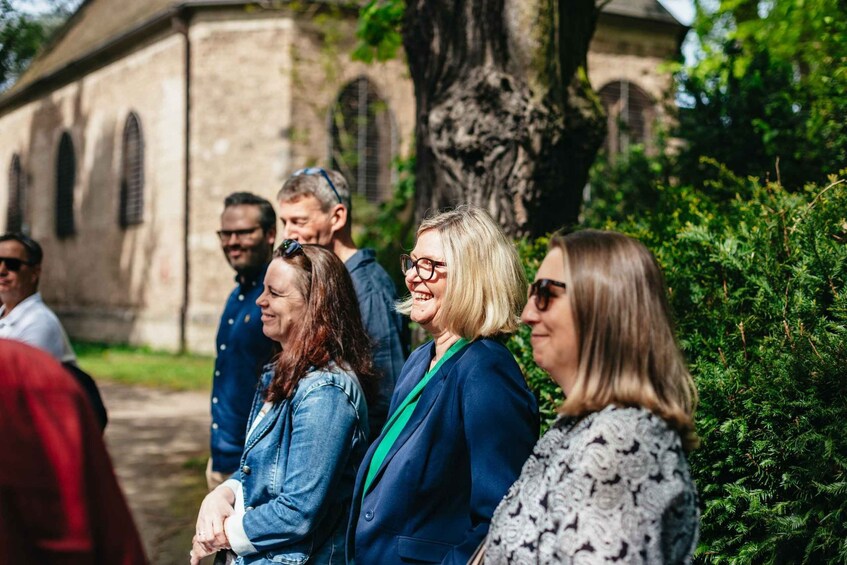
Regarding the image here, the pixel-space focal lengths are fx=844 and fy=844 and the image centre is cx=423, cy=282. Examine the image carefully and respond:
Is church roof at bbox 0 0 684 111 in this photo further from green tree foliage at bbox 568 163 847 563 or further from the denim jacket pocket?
the denim jacket pocket

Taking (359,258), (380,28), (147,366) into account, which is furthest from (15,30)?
(359,258)

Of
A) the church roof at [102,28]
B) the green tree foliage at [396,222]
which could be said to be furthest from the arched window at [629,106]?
the green tree foliage at [396,222]

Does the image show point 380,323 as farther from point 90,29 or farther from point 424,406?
point 90,29

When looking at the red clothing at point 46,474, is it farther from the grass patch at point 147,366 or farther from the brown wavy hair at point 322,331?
the grass patch at point 147,366

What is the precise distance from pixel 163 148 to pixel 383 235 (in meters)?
9.71

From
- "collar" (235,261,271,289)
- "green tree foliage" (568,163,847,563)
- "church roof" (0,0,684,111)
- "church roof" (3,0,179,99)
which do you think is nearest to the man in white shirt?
"collar" (235,261,271,289)

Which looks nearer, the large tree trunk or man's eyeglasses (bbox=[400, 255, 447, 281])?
man's eyeglasses (bbox=[400, 255, 447, 281])

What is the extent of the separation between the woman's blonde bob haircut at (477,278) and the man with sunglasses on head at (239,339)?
60.6 inches

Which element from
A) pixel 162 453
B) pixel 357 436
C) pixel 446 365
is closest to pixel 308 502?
pixel 357 436

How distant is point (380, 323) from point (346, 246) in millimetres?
583

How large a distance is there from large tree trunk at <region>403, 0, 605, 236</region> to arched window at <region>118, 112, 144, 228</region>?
58.6 feet

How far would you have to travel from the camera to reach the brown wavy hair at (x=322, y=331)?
115 inches

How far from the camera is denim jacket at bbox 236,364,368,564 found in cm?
275

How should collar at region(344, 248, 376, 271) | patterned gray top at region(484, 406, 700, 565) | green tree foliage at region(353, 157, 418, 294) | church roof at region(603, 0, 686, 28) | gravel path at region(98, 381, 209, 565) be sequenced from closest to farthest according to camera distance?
patterned gray top at region(484, 406, 700, 565)
collar at region(344, 248, 376, 271)
gravel path at region(98, 381, 209, 565)
green tree foliage at region(353, 157, 418, 294)
church roof at region(603, 0, 686, 28)
